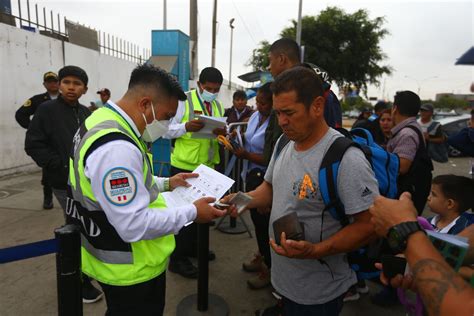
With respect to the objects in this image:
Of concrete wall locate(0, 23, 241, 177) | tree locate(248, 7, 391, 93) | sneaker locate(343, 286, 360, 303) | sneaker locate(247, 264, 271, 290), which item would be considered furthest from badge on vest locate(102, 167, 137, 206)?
tree locate(248, 7, 391, 93)

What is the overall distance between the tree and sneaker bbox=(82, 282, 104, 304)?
2001cm

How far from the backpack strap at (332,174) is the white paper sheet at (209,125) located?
183 centimetres

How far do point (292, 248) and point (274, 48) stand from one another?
1.94 metres

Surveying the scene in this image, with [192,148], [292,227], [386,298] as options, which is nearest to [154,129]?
[292,227]

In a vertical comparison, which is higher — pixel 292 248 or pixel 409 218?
pixel 409 218

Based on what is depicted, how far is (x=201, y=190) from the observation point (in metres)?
2.01

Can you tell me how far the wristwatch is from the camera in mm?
1104

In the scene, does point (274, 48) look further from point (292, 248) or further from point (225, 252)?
point (225, 252)

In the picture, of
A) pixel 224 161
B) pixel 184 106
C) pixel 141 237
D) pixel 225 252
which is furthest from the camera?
pixel 224 161

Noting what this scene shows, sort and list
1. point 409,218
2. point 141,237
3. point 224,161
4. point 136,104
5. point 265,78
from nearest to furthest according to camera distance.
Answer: point 409,218
point 141,237
point 136,104
point 224,161
point 265,78

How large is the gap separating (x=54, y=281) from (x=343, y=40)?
2196cm

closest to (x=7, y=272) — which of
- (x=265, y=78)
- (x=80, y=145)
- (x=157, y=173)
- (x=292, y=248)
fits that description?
(x=157, y=173)

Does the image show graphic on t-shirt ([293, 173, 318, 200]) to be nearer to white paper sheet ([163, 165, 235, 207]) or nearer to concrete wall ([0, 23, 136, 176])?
white paper sheet ([163, 165, 235, 207])

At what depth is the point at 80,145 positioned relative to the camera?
1.46 metres
